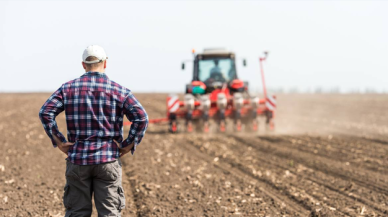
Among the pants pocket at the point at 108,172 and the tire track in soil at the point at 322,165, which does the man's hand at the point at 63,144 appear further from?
the tire track in soil at the point at 322,165

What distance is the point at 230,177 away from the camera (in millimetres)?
8016

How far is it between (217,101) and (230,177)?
21.5ft

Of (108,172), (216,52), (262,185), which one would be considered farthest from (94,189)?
(216,52)

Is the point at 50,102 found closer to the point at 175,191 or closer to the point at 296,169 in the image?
the point at 175,191

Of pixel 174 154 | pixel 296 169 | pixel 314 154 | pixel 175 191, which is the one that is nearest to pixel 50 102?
pixel 175 191

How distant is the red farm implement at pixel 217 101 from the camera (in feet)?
47.6

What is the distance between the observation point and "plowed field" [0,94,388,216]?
20.2 feet

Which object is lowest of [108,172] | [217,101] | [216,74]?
[108,172]

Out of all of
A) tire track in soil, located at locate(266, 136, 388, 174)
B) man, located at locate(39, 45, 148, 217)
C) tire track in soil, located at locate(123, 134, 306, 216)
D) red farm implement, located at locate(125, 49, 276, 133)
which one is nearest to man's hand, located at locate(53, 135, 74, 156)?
man, located at locate(39, 45, 148, 217)

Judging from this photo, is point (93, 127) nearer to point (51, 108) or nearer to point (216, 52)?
point (51, 108)

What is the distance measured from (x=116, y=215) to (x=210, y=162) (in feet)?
20.4

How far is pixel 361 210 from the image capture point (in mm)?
5949

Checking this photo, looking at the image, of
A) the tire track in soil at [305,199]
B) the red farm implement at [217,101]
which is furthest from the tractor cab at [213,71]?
the tire track in soil at [305,199]

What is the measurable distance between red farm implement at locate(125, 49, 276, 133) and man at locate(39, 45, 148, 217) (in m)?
10.7
